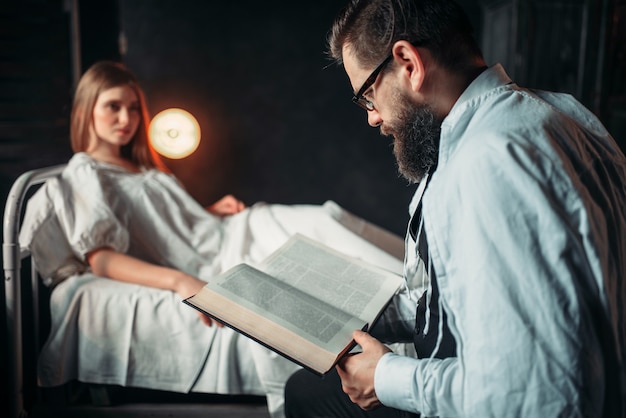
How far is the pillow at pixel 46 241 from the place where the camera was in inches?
60.2

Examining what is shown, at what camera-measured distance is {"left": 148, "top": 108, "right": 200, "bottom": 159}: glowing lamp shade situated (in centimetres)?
237

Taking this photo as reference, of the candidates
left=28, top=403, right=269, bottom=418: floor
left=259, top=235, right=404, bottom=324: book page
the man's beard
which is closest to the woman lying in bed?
left=28, top=403, right=269, bottom=418: floor

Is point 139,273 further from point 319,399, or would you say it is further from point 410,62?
point 410,62

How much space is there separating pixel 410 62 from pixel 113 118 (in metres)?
1.32

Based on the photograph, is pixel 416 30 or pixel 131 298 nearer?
pixel 416 30

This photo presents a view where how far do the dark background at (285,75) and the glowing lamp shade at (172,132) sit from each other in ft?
1.21

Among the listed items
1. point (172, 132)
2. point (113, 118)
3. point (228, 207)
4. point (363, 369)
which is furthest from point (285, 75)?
point (363, 369)

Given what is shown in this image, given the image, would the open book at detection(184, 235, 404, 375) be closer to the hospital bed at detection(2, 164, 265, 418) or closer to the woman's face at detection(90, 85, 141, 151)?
the hospital bed at detection(2, 164, 265, 418)

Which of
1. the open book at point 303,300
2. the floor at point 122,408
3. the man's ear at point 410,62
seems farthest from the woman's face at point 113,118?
the man's ear at point 410,62

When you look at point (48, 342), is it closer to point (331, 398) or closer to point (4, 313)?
point (4, 313)

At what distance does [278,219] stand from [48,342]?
0.87 m

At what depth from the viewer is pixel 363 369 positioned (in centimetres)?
86

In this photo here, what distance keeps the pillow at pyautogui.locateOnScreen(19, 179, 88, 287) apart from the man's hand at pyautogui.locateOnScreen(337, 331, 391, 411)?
Answer: 1.04m

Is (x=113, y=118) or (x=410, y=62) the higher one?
(x=410, y=62)
